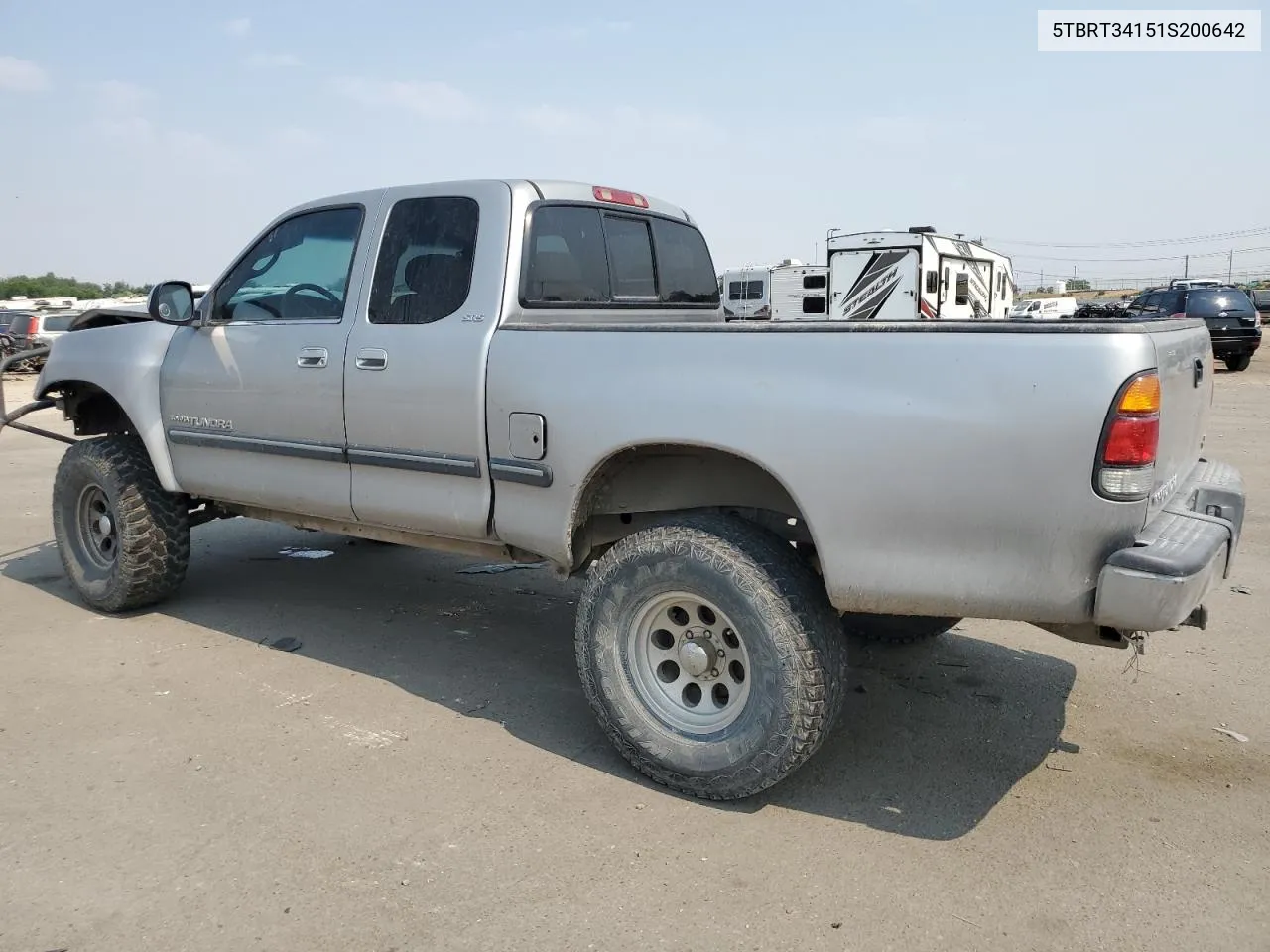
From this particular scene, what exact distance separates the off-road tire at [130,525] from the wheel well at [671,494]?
2.58 metres

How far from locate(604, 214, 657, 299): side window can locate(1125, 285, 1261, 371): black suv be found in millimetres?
17972

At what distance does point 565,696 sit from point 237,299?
247 centimetres

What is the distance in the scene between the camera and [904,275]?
17234mm

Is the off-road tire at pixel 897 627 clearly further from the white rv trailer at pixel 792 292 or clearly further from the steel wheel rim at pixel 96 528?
the white rv trailer at pixel 792 292

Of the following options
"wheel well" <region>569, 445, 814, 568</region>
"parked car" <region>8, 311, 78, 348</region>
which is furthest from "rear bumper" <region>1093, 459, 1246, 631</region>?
"parked car" <region>8, 311, 78, 348</region>

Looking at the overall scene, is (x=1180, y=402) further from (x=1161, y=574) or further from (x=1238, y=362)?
(x=1238, y=362)

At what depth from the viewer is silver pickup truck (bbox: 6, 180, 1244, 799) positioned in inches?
106

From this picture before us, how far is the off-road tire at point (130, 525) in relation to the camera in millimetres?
5082

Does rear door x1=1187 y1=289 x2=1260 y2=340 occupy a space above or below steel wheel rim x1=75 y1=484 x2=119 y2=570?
above

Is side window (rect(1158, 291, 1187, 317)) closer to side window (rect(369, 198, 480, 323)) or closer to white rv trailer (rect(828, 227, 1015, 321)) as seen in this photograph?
white rv trailer (rect(828, 227, 1015, 321))

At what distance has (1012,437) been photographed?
8.84ft

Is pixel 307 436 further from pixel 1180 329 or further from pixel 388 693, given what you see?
pixel 1180 329

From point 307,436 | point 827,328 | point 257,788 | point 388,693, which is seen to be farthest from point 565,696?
point 827,328

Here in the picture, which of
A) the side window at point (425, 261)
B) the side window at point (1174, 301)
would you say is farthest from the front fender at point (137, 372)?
the side window at point (1174, 301)
